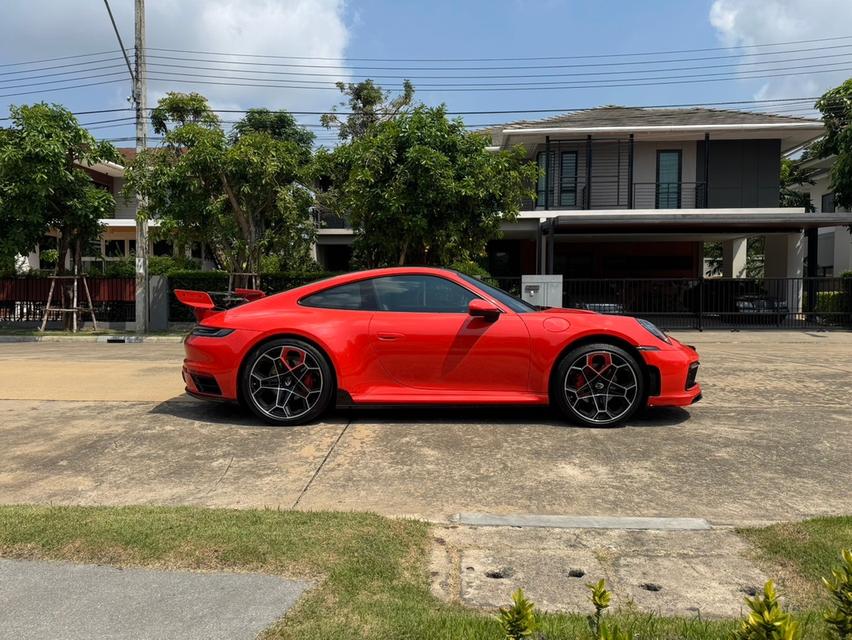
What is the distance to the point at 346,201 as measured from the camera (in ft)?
51.8

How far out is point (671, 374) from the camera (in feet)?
18.3

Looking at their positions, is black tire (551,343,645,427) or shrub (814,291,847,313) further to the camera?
shrub (814,291,847,313)

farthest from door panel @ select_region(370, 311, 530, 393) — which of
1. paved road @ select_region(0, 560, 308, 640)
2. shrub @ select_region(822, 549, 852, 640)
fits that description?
shrub @ select_region(822, 549, 852, 640)

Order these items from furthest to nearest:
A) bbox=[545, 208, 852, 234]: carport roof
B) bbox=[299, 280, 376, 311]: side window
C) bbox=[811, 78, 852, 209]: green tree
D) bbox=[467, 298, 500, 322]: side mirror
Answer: bbox=[811, 78, 852, 209]: green tree, bbox=[545, 208, 852, 234]: carport roof, bbox=[299, 280, 376, 311]: side window, bbox=[467, 298, 500, 322]: side mirror

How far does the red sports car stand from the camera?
557 cm

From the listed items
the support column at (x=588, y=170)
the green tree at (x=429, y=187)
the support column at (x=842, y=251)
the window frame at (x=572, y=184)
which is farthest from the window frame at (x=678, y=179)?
the support column at (x=842, y=251)

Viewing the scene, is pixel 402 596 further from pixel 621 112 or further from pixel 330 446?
pixel 621 112

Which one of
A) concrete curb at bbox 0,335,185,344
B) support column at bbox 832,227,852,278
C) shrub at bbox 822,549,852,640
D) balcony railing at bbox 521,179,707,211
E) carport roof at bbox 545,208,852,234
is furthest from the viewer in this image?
support column at bbox 832,227,852,278

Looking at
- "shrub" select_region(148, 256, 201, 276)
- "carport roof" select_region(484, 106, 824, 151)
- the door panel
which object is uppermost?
"carport roof" select_region(484, 106, 824, 151)

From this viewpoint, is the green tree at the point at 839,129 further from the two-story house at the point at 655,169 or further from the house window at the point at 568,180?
the house window at the point at 568,180

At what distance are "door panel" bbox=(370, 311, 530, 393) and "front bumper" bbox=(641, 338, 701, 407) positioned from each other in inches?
44.6

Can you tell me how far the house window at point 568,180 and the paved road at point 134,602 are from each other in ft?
75.6

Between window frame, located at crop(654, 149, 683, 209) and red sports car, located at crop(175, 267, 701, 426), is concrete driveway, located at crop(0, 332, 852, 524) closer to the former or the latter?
red sports car, located at crop(175, 267, 701, 426)

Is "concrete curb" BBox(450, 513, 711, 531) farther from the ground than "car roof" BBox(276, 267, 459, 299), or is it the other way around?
"car roof" BBox(276, 267, 459, 299)
